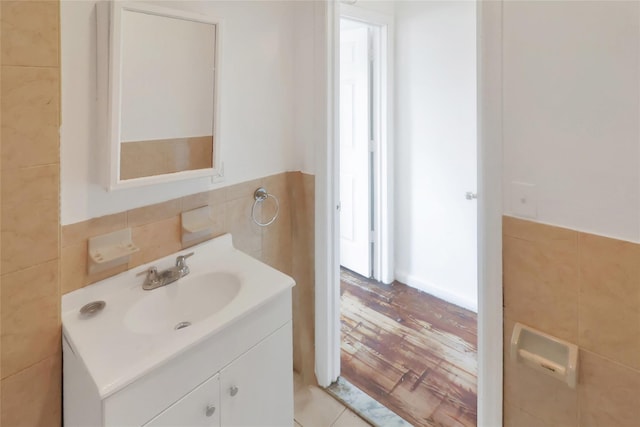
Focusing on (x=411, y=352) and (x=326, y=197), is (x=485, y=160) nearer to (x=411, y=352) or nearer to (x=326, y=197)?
(x=326, y=197)

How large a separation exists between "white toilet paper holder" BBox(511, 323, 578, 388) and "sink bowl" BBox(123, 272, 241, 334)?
975mm

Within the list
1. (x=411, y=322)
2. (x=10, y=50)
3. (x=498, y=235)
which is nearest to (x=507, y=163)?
(x=498, y=235)

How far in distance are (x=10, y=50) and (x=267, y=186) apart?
1.03 m

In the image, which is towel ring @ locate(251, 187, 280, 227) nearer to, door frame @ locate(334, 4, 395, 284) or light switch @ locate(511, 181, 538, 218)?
light switch @ locate(511, 181, 538, 218)

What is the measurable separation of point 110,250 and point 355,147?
213cm

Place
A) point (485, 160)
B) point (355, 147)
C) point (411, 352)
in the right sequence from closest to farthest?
point (485, 160) → point (411, 352) → point (355, 147)

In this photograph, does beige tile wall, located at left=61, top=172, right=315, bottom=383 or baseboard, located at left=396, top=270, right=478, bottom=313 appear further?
baseboard, located at left=396, top=270, right=478, bottom=313

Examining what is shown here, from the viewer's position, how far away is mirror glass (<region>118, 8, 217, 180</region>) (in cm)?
116

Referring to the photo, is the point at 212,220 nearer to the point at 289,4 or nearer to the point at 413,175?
the point at 289,4

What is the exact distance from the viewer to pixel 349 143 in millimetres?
3018

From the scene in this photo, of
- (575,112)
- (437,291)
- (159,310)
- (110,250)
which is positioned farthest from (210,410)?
(437,291)

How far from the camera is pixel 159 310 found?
4.17 feet

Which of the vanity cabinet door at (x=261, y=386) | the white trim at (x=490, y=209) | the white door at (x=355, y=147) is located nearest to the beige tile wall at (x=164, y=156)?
the vanity cabinet door at (x=261, y=386)

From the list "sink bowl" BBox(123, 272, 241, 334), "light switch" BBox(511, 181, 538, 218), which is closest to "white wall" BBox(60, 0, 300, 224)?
"sink bowl" BBox(123, 272, 241, 334)
